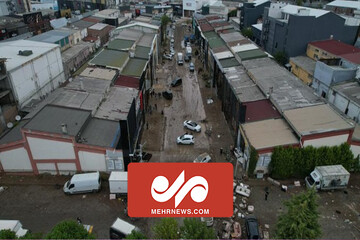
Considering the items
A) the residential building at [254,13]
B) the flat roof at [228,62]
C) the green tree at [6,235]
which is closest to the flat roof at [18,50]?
the green tree at [6,235]

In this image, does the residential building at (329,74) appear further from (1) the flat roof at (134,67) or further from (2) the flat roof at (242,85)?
(1) the flat roof at (134,67)

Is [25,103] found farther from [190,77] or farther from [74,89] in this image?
Result: [190,77]

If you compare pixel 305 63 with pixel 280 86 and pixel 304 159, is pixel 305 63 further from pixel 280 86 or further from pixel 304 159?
pixel 304 159

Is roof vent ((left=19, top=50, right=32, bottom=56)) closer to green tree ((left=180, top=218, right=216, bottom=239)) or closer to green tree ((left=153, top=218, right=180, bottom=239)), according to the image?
green tree ((left=153, top=218, right=180, bottom=239))

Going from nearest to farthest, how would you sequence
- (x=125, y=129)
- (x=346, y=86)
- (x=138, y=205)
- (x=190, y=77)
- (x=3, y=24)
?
(x=138, y=205) < (x=125, y=129) < (x=346, y=86) < (x=190, y=77) < (x=3, y=24)

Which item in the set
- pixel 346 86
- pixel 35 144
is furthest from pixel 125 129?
pixel 346 86
